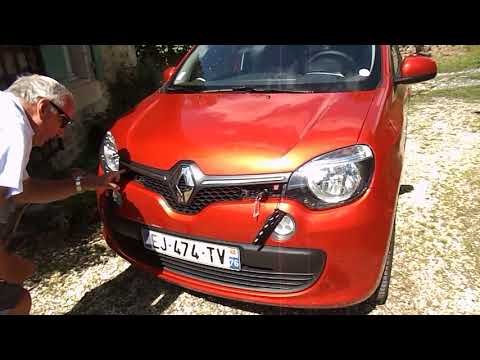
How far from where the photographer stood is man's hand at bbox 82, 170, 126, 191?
1.99 metres

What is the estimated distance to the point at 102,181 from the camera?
6.73 feet

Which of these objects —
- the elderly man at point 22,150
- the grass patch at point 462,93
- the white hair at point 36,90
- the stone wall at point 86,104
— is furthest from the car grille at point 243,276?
the grass patch at point 462,93

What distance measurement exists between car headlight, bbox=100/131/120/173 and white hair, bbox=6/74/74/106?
0.57 metres

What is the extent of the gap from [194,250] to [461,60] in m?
11.1

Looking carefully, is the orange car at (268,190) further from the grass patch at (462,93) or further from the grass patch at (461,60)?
the grass patch at (461,60)

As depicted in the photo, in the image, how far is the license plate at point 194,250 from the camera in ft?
6.07

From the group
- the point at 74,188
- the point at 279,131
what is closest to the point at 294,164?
the point at 279,131

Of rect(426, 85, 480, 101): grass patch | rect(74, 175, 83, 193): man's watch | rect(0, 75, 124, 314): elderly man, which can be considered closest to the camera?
rect(0, 75, 124, 314): elderly man

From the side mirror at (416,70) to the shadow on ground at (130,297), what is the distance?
2.00 metres

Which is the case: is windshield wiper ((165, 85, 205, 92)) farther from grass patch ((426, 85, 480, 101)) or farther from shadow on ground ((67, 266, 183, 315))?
grass patch ((426, 85, 480, 101))

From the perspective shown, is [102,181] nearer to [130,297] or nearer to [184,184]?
[184,184]


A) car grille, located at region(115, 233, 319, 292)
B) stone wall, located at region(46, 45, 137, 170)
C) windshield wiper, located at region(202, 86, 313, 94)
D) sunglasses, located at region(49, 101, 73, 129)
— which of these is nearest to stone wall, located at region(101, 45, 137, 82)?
stone wall, located at region(46, 45, 137, 170)

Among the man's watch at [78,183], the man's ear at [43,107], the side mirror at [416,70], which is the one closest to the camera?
the man's ear at [43,107]
